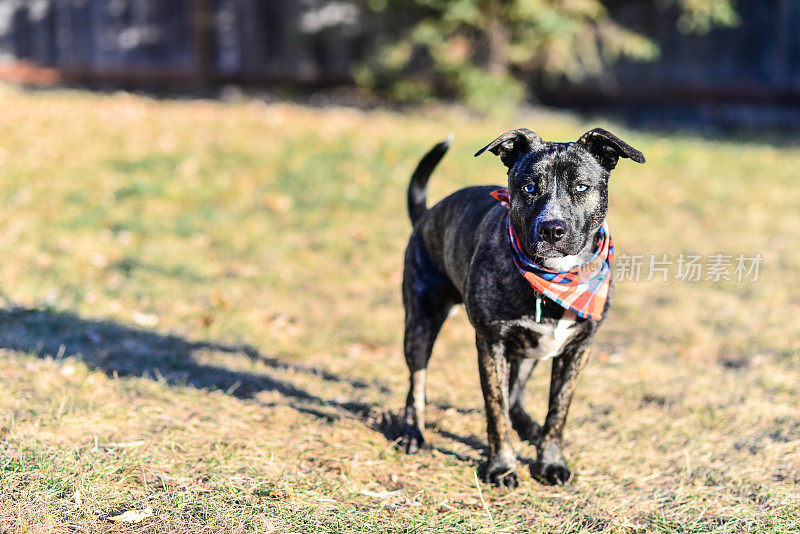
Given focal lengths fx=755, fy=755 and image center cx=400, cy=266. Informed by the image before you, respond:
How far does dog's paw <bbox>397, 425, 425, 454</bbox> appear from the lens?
3992 mm

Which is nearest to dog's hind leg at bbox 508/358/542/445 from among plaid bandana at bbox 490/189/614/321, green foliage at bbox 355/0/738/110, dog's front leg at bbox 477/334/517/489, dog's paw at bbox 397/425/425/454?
dog's front leg at bbox 477/334/517/489

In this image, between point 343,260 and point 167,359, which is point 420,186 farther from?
point 343,260

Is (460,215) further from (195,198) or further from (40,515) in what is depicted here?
(195,198)

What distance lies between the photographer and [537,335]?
3389 mm

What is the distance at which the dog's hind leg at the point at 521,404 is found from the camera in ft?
13.6

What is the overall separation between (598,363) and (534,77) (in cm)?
938

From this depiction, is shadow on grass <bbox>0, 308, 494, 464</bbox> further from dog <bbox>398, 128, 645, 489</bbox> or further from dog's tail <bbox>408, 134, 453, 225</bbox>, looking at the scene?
dog's tail <bbox>408, 134, 453, 225</bbox>

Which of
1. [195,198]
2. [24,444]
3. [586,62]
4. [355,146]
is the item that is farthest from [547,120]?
[24,444]

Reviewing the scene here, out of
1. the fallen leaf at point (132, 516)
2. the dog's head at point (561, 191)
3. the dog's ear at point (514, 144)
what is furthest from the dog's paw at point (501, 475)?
the fallen leaf at point (132, 516)

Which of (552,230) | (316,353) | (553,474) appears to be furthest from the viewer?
(316,353)

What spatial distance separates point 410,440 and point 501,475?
57 cm

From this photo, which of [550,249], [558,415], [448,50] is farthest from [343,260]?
[448,50]

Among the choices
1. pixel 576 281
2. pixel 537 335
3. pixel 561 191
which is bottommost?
pixel 537 335

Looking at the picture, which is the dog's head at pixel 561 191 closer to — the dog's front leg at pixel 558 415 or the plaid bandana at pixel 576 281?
the plaid bandana at pixel 576 281
